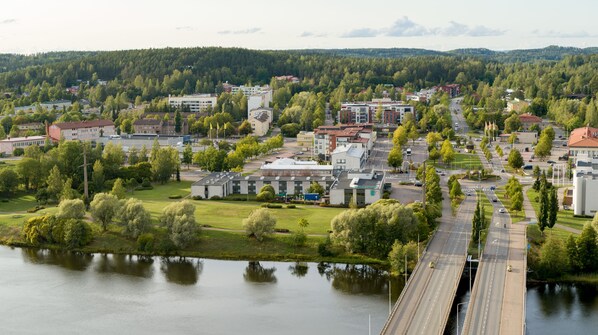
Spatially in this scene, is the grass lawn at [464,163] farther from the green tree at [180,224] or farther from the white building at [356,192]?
the green tree at [180,224]

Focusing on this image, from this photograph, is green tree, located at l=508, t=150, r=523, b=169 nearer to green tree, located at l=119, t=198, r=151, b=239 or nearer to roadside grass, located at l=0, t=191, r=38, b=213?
green tree, located at l=119, t=198, r=151, b=239

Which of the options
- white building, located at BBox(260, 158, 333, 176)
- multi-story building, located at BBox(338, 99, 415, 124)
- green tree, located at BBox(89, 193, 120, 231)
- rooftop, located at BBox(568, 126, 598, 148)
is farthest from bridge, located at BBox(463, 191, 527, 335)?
multi-story building, located at BBox(338, 99, 415, 124)

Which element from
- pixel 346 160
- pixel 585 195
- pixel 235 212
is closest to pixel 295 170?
pixel 346 160

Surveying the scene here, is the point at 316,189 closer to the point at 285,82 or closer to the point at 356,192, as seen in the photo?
the point at 356,192

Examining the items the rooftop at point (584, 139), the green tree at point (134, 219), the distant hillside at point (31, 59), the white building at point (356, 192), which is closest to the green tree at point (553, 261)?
the white building at point (356, 192)

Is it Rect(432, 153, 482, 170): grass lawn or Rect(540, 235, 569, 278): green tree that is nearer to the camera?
Rect(540, 235, 569, 278): green tree

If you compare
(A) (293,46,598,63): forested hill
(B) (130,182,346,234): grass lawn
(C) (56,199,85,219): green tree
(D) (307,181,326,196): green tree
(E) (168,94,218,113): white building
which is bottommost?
(B) (130,182,346,234): grass lawn

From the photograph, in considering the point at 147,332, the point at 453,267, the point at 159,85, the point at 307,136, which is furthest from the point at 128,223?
the point at 159,85
